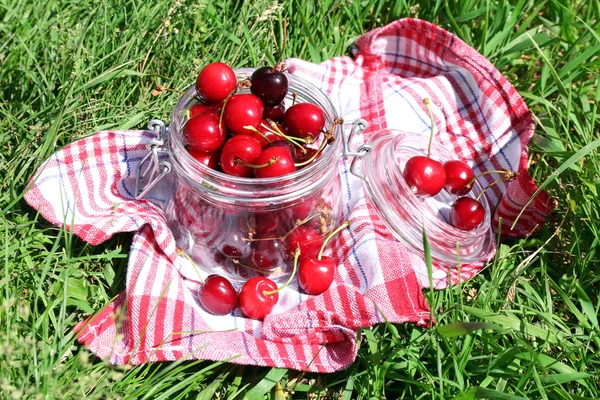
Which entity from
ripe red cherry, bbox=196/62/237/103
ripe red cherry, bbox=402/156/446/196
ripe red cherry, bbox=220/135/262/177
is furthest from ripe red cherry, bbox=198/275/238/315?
ripe red cherry, bbox=402/156/446/196

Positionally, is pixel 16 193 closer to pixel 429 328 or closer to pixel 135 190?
pixel 135 190

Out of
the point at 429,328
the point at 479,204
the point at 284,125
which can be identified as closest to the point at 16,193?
the point at 284,125

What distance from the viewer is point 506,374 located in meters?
1.89

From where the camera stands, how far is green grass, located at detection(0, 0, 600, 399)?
1.86m

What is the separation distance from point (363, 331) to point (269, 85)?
2.53 ft

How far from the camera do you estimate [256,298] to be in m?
2.03

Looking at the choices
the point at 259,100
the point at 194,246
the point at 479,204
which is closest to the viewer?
the point at 259,100

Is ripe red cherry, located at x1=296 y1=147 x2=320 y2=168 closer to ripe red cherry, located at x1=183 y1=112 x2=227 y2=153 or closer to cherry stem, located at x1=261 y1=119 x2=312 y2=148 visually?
cherry stem, located at x1=261 y1=119 x2=312 y2=148

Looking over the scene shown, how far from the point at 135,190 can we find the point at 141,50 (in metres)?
0.61

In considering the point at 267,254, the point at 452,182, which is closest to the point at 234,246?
the point at 267,254

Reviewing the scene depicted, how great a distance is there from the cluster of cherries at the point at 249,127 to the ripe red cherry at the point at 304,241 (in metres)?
0.21

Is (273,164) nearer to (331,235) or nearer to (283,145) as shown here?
(283,145)

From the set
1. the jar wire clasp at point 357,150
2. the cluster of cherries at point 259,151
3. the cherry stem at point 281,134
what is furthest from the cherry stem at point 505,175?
the cherry stem at point 281,134

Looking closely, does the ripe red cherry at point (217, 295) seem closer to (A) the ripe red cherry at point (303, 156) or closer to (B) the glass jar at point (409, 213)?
(A) the ripe red cherry at point (303, 156)
